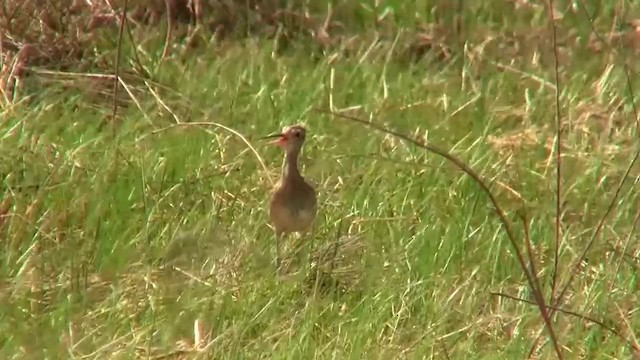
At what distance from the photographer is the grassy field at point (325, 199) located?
4000 millimetres

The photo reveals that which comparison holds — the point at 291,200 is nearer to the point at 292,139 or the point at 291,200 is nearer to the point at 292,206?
the point at 292,206

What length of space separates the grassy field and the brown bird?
0.10 metres

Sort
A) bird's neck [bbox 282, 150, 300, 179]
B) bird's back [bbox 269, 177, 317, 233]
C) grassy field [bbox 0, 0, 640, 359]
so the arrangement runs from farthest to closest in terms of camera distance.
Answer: bird's neck [bbox 282, 150, 300, 179]
bird's back [bbox 269, 177, 317, 233]
grassy field [bbox 0, 0, 640, 359]

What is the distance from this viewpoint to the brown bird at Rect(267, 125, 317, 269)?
4.45 metres

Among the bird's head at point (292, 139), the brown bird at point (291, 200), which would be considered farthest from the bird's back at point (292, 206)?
the bird's head at point (292, 139)

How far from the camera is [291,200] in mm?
4480

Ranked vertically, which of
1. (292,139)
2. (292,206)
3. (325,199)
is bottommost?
(325,199)

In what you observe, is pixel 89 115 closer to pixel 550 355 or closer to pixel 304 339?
pixel 304 339

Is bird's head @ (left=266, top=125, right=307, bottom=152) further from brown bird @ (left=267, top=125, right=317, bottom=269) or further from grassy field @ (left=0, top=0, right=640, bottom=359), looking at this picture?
grassy field @ (left=0, top=0, right=640, bottom=359)

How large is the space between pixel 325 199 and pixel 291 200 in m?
0.53

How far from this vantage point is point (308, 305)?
4109 mm

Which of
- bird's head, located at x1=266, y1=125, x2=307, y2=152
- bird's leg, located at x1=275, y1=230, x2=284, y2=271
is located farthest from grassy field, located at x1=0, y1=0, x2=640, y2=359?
bird's head, located at x1=266, y1=125, x2=307, y2=152

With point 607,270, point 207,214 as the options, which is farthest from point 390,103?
point 607,270

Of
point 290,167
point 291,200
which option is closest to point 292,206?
point 291,200
